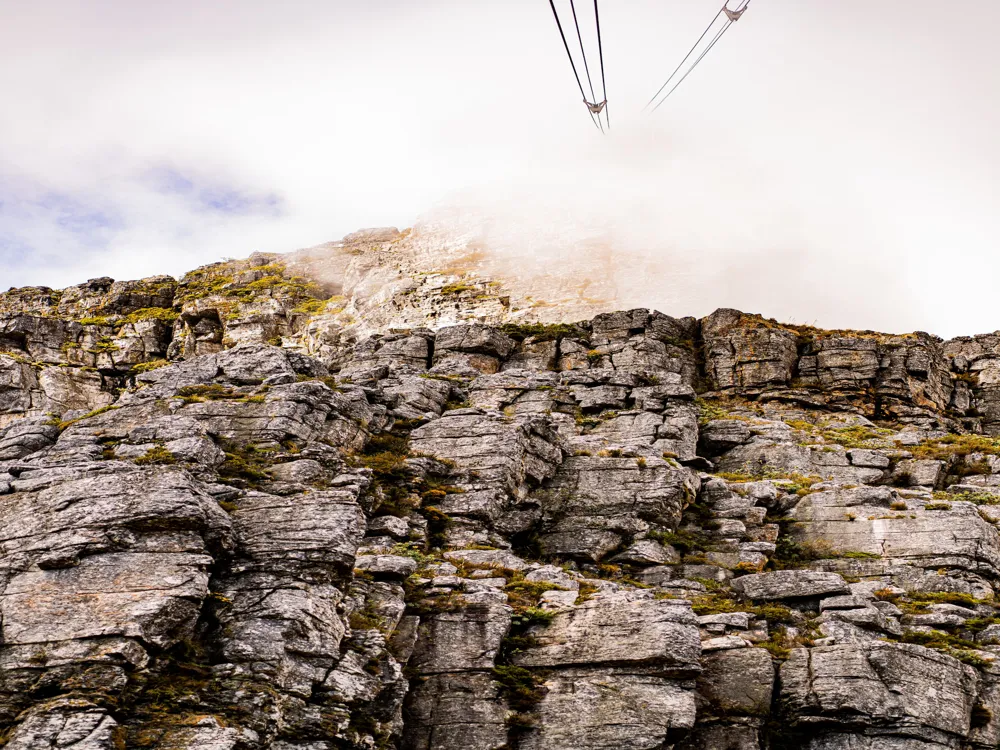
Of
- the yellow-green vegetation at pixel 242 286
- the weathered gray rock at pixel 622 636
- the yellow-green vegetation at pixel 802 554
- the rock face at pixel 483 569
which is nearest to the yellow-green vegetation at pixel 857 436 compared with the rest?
the rock face at pixel 483 569

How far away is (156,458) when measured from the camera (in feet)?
92.4

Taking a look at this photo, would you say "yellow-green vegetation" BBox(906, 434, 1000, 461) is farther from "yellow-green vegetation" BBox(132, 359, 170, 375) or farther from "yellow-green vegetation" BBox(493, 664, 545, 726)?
"yellow-green vegetation" BBox(132, 359, 170, 375)

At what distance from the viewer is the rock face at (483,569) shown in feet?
66.7

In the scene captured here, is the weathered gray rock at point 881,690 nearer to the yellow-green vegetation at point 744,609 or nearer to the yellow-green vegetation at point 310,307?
the yellow-green vegetation at point 744,609

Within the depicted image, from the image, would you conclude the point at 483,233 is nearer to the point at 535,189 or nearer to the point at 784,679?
the point at 535,189

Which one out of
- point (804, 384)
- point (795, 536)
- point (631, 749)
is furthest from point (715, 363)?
point (631, 749)

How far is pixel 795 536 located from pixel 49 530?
83.8 feet

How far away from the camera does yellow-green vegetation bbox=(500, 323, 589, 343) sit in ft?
197

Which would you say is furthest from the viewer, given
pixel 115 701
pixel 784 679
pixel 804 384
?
pixel 804 384

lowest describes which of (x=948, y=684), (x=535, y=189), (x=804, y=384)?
(x=948, y=684)

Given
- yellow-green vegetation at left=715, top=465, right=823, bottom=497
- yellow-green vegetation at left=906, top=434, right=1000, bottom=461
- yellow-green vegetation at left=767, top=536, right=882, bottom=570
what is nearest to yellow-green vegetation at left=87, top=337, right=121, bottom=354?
yellow-green vegetation at left=715, top=465, right=823, bottom=497

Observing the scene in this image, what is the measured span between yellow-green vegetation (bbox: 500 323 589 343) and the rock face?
8.98 metres

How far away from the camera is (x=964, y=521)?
32781 millimetres

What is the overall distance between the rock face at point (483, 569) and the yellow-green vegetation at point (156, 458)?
9 centimetres
